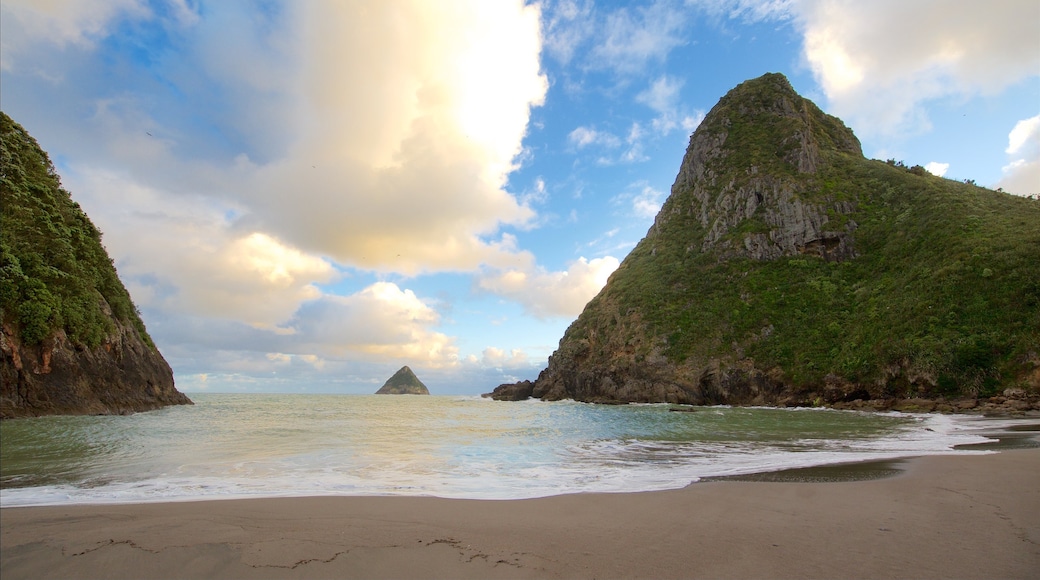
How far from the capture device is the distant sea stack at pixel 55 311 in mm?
21641

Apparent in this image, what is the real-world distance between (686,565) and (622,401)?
5642 centimetres

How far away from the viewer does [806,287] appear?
5597cm

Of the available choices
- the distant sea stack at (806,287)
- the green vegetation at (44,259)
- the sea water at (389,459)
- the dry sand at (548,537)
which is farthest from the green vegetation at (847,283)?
the green vegetation at (44,259)

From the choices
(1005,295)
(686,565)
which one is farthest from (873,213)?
(686,565)

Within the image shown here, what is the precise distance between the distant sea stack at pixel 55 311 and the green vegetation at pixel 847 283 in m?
52.0

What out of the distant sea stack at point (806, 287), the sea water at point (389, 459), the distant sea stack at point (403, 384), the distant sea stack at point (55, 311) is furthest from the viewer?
the distant sea stack at point (403, 384)

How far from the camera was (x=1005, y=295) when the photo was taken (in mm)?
35406

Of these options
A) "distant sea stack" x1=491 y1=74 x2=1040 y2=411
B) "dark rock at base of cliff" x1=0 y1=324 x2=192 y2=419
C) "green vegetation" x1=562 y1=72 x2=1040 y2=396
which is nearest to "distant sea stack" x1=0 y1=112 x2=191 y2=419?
"dark rock at base of cliff" x1=0 y1=324 x2=192 y2=419

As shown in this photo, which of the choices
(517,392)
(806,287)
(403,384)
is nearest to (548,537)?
(806,287)

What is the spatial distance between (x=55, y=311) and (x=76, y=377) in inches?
146

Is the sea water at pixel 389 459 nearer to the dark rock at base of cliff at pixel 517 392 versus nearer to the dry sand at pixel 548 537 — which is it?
the dry sand at pixel 548 537

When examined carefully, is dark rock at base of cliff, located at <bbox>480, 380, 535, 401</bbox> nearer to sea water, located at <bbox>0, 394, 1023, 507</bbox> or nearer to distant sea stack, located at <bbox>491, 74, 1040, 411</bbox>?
distant sea stack, located at <bbox>491, 74, 1040, 411</bbox>

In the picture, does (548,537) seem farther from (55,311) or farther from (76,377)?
(76,377)

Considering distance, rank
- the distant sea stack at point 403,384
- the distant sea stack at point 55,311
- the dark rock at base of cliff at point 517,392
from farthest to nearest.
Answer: the distant sea stack at point 403,384 < the dark rock at base of cliff at point 517,392 < the distant sea stack at point 55,311
